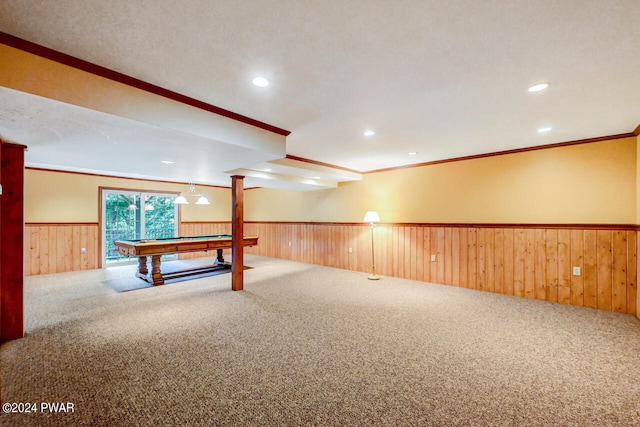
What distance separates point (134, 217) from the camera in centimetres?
733

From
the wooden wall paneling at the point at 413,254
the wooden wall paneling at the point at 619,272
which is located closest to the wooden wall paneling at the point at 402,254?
the wooden wall paneling at the point at 413,254

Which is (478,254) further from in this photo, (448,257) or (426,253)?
(426,253)

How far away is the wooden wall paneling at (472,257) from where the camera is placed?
466 cm

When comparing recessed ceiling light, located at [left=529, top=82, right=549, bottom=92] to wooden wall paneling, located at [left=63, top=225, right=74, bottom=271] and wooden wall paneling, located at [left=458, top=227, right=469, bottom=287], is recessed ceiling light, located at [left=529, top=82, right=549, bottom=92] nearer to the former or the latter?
wooden wall paneling, located at [left=458, top=227, right=469, bottom=287]

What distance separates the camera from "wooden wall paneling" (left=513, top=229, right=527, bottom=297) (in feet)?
13.8

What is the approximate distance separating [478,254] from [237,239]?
4223 mm

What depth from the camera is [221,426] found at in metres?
1.58

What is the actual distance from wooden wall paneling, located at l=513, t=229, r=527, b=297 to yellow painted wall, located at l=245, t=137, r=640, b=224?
10.6 inches

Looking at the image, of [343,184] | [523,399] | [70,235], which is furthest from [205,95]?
[70,235]

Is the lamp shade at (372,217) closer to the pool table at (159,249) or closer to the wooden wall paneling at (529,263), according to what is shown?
the wooden wall paneling at (529,263)

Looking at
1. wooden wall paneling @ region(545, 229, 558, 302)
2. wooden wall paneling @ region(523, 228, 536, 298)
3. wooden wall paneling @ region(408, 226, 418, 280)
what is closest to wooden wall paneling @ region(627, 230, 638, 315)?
wooden wall paneling @ region(545, 229, 558, 302)

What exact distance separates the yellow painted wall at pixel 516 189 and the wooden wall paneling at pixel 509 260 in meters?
0.23

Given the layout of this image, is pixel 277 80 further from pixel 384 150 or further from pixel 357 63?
pixel 384 150

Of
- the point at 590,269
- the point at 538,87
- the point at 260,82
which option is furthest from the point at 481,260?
the point at 260,82
